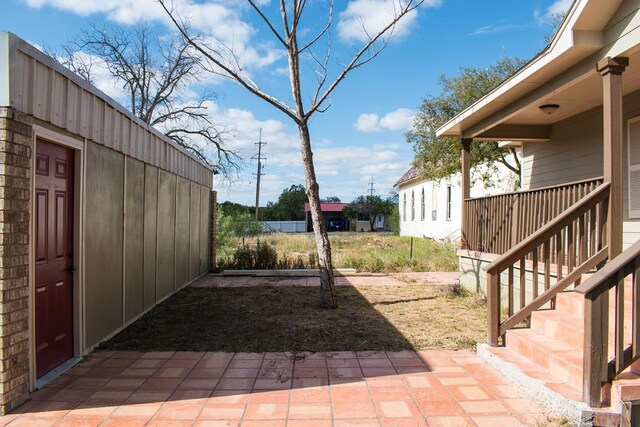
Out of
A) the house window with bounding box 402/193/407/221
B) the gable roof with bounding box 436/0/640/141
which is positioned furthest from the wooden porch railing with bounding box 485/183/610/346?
the house window with bounding box 402/193/407/221

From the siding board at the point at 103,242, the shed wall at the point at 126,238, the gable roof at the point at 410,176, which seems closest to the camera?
the siding board at the point at 103,242

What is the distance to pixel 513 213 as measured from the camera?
23.8 ft

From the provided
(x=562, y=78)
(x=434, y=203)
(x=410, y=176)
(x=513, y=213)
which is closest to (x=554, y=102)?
(x=562, y=78)

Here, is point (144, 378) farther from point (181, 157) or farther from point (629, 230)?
point (629, 230)

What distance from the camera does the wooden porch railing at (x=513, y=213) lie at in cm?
589

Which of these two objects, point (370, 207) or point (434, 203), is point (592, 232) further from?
point (370, 207)

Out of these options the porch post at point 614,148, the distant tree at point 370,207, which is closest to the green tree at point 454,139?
the porch post at point 614,148

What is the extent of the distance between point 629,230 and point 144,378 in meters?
6.86

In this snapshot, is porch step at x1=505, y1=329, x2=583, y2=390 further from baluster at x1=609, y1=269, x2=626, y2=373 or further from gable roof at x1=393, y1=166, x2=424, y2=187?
gable roof at x1=393, y1=166, x2=424, y2=187

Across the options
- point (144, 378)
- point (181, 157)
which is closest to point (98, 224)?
point (144, 378)

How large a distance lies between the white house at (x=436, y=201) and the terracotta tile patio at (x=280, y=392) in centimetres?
1286

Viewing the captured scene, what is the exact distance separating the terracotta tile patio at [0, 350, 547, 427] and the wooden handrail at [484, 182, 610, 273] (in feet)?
3.83

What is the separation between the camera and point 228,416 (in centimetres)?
373

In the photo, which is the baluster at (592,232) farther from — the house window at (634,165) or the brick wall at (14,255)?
the brick wall at (14,255)
